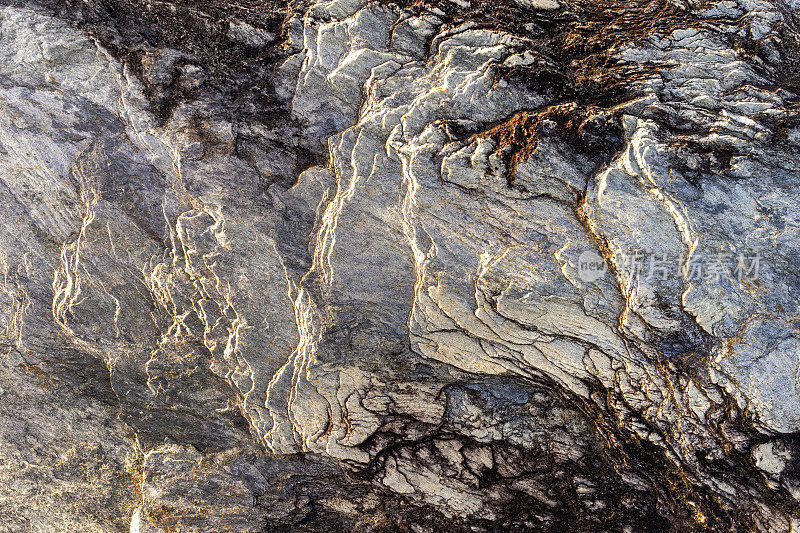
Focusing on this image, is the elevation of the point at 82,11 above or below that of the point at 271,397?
above

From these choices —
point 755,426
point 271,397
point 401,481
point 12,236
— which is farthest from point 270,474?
point 755,426

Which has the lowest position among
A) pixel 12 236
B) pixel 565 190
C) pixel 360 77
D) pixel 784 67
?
pixel 12 236

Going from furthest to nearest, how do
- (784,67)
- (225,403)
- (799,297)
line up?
(225,403), (784,67), (799,297)

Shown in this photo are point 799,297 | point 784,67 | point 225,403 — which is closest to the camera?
point 799,297

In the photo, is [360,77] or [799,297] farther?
[360,77]

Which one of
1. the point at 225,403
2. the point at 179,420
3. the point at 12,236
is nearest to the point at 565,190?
the point at 225,403

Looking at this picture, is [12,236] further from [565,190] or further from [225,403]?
[565,190]

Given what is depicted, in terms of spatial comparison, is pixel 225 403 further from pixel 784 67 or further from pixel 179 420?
pixel 784 67
